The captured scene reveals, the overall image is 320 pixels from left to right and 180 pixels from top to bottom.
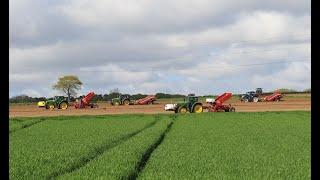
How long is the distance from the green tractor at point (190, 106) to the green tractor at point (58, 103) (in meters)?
18.9

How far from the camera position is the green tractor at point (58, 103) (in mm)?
68438

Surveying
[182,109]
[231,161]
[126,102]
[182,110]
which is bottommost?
[231,161]

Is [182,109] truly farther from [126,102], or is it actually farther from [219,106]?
[126,102]

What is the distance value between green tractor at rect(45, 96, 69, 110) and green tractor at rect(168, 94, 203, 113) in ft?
62.2

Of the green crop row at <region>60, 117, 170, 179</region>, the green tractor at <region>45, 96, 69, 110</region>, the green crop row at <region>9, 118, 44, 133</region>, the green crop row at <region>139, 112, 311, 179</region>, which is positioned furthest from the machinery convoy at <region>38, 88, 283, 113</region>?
the green crop row at <region>60, 117, 170, 179</region>

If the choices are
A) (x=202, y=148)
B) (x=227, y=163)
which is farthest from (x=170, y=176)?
(x=202, y=148)

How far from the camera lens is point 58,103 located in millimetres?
68750

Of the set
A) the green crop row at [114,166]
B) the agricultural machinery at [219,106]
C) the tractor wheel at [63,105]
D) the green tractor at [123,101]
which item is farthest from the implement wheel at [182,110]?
the green crop row at [114,166]

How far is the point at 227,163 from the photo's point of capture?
15.3m

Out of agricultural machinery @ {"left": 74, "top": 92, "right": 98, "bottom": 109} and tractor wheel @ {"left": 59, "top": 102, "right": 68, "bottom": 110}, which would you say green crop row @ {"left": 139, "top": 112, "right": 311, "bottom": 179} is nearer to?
agricultural machinery @ {"left": 74, "top": 92, "right": 98, "bottom": 109}

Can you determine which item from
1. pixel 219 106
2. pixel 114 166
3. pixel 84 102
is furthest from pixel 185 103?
pixel 114 166

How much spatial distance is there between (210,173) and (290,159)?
4.63 metres

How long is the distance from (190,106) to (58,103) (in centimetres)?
2167
